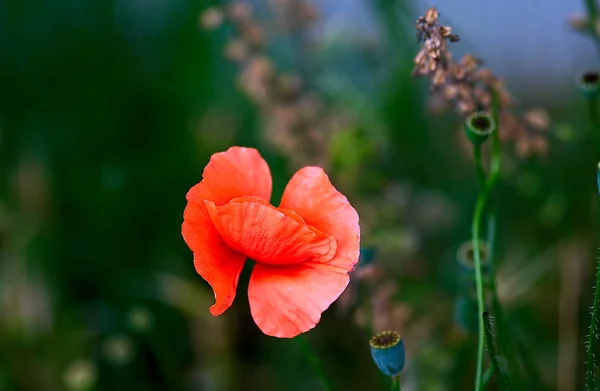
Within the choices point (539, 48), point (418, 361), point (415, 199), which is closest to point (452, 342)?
point (418, 361)

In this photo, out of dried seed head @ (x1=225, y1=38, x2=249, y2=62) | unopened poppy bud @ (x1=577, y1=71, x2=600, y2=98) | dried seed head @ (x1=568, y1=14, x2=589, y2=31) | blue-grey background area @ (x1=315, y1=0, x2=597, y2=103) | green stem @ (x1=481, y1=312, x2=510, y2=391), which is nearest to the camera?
green stem @ (x1=481, y1=312, x2=510, y2=391)

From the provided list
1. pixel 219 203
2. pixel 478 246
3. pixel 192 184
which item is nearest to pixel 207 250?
pixel 219 203

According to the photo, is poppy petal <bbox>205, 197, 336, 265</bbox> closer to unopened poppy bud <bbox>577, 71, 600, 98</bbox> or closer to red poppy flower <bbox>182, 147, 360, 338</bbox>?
red poppy flower <bbox>182, 147, 360, 338</bbox>

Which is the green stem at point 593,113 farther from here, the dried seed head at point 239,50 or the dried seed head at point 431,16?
the dried seed head at point 239,50

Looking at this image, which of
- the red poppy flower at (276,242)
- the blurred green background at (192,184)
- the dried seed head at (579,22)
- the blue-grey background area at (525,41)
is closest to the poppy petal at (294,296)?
the red poppy flower at (276,242)

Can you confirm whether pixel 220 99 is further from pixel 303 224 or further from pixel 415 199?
pixel 303 224

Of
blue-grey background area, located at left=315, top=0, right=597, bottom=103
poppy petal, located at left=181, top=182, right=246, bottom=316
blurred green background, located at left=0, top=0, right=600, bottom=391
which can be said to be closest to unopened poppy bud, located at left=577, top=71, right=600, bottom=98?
blurred green background, located at left=0, top=0, right=600, bottom=391
